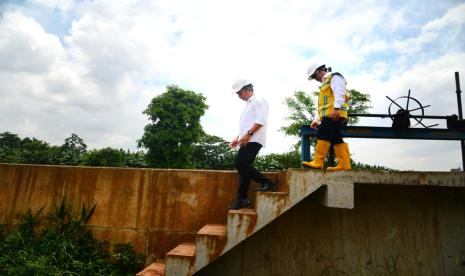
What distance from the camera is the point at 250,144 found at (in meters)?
3.51

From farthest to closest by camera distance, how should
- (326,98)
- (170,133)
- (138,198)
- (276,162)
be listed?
1. (170,133)
2. (276,162)
3. (138,198)
4. (326,98)

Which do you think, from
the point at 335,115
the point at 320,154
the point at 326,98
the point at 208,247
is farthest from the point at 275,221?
the point at 326,98

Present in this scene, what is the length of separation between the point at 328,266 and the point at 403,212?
145cm

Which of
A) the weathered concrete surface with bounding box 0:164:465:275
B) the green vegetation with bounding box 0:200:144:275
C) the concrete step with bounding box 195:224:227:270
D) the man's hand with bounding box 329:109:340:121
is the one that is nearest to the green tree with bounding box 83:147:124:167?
the green vegetation with bounding box 0:200:144:275

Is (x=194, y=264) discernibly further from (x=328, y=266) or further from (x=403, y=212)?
(x=403, y=212)

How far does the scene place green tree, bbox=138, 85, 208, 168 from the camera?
26.2 m

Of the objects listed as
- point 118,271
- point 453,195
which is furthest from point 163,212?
point 453,195

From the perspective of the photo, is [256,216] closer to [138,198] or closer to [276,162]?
[138,198]

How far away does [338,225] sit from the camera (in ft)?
13.6

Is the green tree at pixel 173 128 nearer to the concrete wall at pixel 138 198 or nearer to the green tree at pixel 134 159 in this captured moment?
the green tree at pixel 134 159

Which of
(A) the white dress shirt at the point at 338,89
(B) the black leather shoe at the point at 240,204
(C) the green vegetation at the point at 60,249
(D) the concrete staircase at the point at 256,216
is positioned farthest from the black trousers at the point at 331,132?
(C) the green vegetation at the point at 60,249

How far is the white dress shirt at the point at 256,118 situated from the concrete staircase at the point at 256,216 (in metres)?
0.65

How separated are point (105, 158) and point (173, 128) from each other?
6.94 metres

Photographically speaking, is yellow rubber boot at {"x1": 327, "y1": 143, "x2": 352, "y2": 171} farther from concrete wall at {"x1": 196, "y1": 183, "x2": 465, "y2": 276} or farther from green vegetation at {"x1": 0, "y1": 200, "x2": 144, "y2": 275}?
green vegetation at {"x1": 0, "y1": 200, "x2": 144, "y2": 275}
